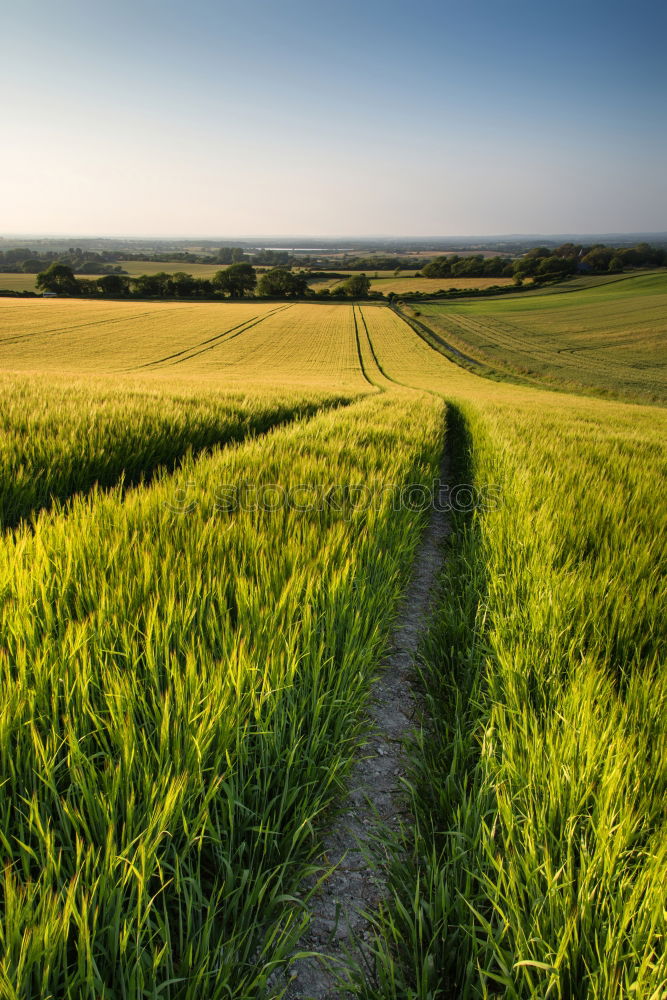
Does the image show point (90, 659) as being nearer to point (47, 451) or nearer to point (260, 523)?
point (260, 523)

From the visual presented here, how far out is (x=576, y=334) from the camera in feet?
152

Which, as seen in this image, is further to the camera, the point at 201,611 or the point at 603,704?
the point at 201,611

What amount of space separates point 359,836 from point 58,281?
8197 cm

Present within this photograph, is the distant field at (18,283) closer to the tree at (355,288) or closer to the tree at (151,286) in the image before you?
the tree at (151,286)

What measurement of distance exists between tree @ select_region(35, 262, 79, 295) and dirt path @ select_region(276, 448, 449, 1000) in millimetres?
80919

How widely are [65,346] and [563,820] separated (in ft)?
119

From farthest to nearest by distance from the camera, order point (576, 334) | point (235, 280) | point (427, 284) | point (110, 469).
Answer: point (427, 284) < point (235, 280) < point (576, 334) < point (110, 469)

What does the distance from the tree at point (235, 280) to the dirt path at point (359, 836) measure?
79232mm

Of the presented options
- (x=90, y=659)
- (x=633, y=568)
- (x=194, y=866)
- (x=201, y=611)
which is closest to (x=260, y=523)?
(x=201, y=611)

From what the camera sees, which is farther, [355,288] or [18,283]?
[355,288]

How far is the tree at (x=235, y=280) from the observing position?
72125 mm

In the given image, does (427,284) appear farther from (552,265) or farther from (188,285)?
(188,285)

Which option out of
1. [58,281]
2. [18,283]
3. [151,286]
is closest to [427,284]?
[151,286]

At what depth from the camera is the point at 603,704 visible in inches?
54.0
